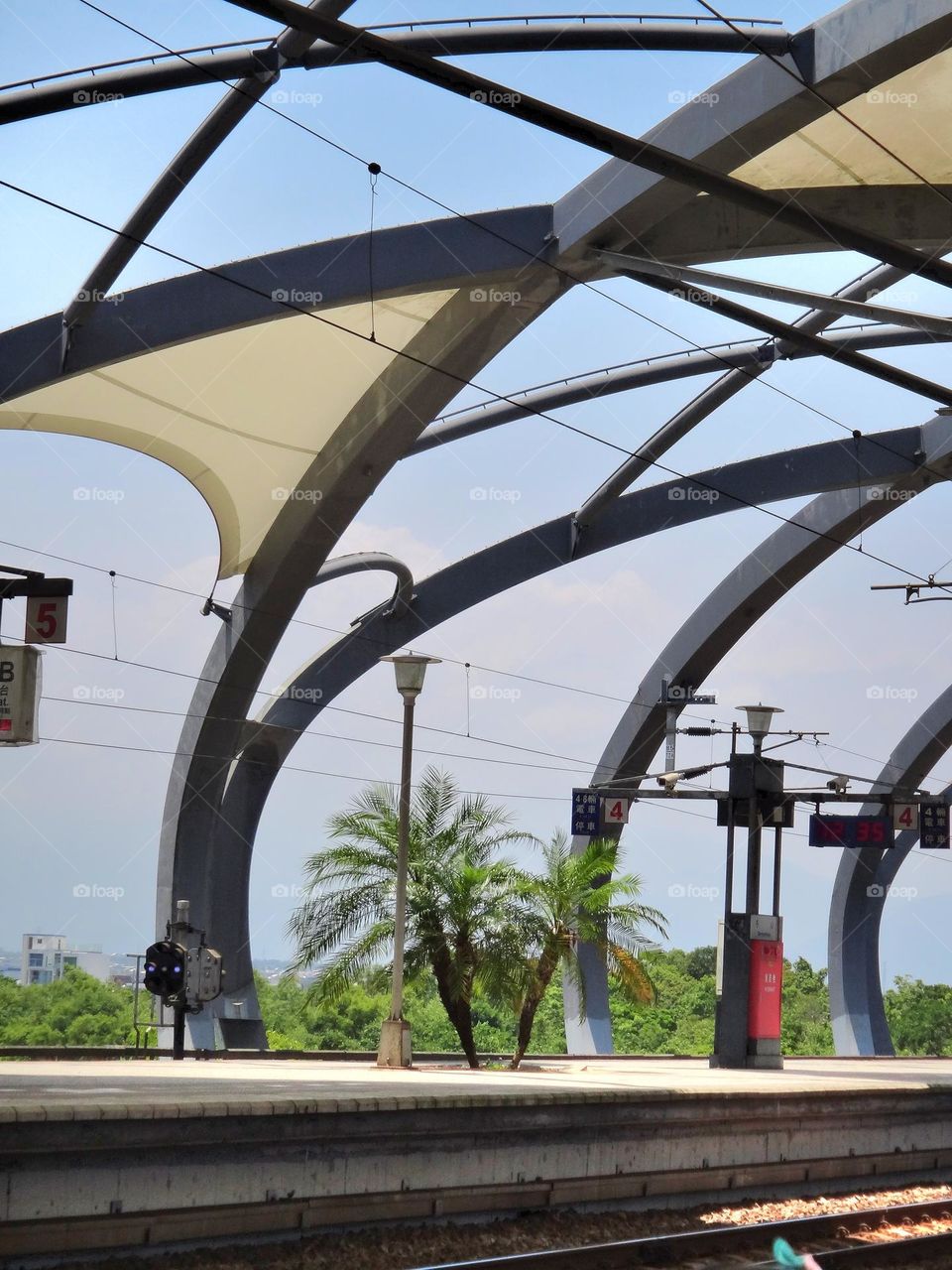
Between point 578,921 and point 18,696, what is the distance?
41.3ft

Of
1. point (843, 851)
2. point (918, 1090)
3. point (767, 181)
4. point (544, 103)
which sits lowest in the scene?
point (918, 1090)

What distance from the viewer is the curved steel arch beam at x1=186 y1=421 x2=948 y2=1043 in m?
25.6

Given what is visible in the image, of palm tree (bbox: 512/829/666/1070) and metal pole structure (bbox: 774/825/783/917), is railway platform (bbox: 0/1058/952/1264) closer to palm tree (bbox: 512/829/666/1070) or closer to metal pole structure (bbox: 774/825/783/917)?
metal pole structure (bbox: 774/825/783/917)

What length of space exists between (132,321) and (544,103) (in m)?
10.3

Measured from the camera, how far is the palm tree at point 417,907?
20203mm

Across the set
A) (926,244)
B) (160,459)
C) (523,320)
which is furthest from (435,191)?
(160,459)

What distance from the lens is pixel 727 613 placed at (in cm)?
3003

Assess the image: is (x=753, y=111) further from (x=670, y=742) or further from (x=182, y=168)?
(x=670, y=742)

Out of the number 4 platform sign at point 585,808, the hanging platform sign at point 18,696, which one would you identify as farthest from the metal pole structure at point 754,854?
the hanging platform sign at point 18,696

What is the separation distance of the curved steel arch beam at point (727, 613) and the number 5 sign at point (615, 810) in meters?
0.62

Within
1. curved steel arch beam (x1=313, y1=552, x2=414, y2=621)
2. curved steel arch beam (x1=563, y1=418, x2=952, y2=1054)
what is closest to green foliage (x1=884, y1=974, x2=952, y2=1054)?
curved steel arch beam (x1=563, y1=418, x2=952, y2=1054)

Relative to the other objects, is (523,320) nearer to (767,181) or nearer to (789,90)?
(767,181)

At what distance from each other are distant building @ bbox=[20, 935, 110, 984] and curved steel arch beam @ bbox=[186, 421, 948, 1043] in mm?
A: 13998

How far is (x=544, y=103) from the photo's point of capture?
807 cm
